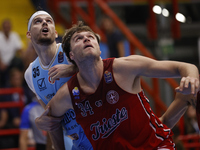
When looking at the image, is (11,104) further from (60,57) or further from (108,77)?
(108,77)

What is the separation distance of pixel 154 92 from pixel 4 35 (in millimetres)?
4219

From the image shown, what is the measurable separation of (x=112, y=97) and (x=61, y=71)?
83 centimetres

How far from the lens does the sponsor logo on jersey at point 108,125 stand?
3.98m

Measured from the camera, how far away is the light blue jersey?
4664 millimetres

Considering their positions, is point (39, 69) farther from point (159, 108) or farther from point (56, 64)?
point (159, 108)

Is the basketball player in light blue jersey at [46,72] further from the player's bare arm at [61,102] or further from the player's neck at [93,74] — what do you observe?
the player's neck at [93,74]

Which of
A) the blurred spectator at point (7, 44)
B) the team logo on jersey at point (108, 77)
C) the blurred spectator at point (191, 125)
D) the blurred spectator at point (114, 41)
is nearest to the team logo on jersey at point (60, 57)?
the team logo on jersey at point (108, 77)

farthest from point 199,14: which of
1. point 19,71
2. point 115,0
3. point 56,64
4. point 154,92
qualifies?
point 56,64

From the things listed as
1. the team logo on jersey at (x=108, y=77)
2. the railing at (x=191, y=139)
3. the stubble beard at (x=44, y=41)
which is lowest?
the railing at (x=191, y=139)

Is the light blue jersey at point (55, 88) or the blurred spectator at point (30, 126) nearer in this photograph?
the light blue jersey at point (55, 88)

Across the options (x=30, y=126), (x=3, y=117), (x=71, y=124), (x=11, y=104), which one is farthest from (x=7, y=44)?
(x=71, y=124)

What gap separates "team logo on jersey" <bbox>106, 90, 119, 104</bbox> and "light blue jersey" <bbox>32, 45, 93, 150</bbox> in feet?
2.56

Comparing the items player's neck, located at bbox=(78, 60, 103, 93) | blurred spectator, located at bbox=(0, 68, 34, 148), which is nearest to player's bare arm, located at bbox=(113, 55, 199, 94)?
player's neck, located at bbox=(78, 60, 103, 93)

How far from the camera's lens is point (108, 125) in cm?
404
